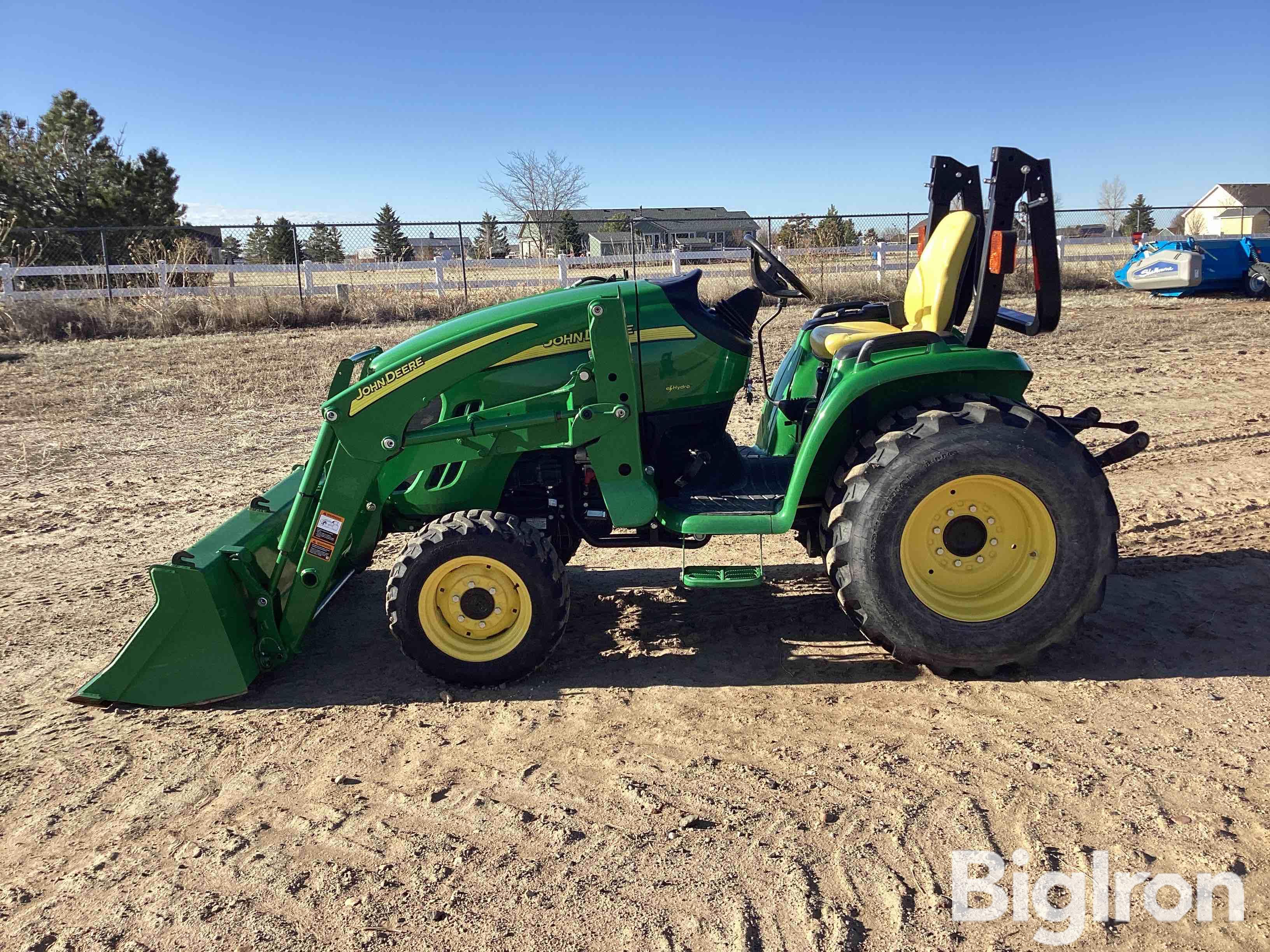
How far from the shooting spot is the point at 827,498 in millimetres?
3754

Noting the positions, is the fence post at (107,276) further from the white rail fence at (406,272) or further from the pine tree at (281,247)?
the pine tree at (281,247)

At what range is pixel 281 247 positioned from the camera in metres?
19.5

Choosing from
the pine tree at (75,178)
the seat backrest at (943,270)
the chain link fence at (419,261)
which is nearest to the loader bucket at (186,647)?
the seat backrest at (943,270)

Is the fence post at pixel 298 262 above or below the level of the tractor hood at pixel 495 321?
above

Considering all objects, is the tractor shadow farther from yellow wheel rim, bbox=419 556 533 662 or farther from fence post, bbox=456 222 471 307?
fence post, bbox=456 222 471 307

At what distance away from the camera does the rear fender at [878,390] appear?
3.54m

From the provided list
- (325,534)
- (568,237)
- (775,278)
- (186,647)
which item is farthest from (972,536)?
(568,237)

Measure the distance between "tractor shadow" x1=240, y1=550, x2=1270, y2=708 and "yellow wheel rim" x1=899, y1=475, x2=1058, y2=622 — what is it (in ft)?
1.08

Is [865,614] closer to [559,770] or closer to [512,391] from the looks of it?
[559,770]

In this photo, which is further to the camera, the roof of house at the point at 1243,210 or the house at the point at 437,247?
the roof of house at the point at 1243,210

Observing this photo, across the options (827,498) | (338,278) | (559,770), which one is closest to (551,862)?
(559,770)

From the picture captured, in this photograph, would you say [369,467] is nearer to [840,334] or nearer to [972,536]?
[840,334]

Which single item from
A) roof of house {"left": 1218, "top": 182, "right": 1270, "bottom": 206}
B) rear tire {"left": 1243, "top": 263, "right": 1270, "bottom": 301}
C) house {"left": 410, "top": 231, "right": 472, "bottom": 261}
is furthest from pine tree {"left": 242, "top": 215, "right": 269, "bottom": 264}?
roof of house {"left": 1218, "top": 182, "right": 1270, "bottom": 206}

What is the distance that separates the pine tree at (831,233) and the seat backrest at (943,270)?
15.3 meters
